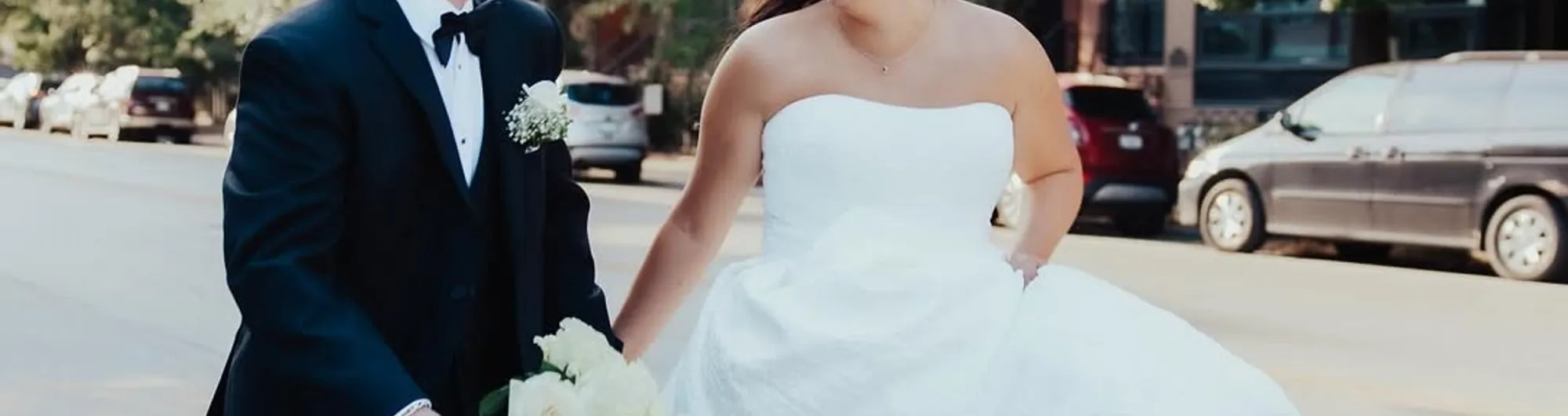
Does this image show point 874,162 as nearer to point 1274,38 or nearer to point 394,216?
point 394,216

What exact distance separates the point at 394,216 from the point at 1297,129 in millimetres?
14261

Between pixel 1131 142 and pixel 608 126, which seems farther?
pixel 608 126

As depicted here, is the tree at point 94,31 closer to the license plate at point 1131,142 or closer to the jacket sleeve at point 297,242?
the license plate at point 1131,142

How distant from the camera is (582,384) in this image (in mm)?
2498

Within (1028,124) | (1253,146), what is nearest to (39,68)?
(1253,146)

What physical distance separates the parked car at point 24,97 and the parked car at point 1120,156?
34406 mm

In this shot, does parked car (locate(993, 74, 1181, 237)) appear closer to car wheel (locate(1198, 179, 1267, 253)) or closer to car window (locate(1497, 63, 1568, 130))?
car wheel (locate(1198, 179, 1267, 253))

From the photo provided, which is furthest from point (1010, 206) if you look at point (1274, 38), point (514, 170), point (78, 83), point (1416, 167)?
point (78, 83)

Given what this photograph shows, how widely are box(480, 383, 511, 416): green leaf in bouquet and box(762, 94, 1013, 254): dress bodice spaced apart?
900mm

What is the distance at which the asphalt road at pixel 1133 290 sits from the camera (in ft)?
29.0

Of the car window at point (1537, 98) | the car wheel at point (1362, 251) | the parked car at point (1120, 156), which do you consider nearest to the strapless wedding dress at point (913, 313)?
the car window at point (1537, 98)

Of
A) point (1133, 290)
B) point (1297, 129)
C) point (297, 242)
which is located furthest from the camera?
point (1297, 129)

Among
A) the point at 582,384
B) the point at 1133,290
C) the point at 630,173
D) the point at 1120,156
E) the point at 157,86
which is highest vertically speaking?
the point at 582,384

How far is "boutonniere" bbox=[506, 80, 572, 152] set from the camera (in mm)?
2719
